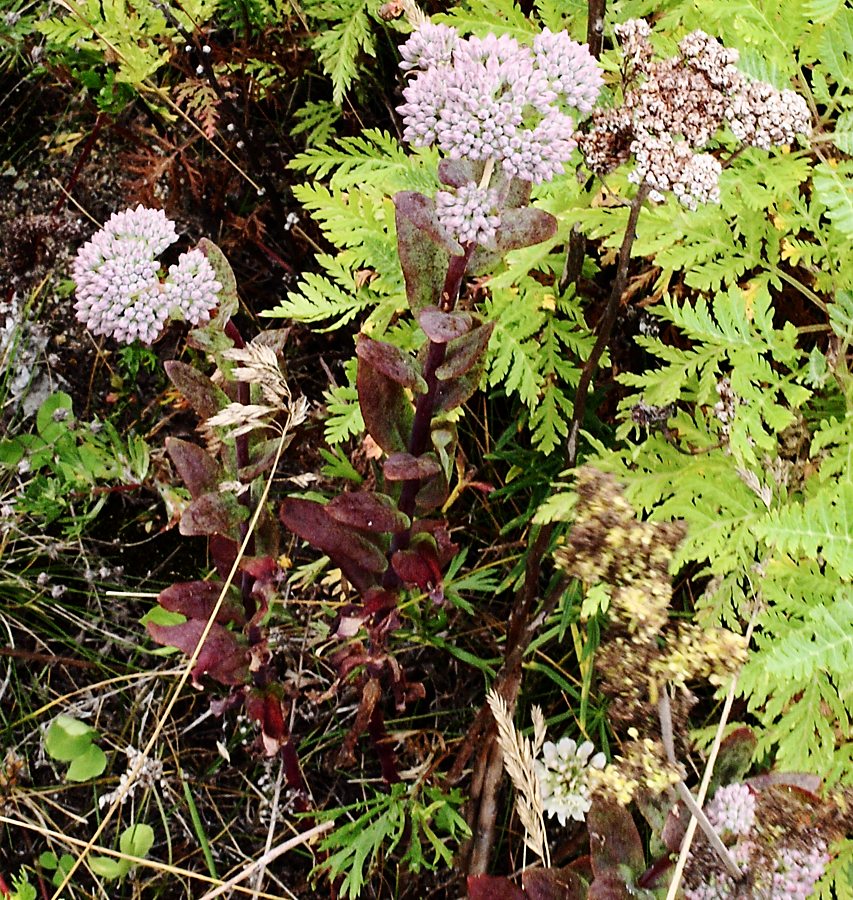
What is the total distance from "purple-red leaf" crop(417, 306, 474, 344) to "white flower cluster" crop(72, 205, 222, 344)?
1.13 ft

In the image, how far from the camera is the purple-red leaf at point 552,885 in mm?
1655

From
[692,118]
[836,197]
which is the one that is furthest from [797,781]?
[692,118]

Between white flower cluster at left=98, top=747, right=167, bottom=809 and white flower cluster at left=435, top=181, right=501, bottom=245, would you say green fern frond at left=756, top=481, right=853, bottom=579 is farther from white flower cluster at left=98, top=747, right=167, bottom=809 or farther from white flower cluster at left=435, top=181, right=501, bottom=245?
white flower cluster at left=98, top=747, right=167, bottom=809

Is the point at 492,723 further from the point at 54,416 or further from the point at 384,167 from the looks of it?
the point at 54,416

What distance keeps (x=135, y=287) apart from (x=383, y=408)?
472 millimetres

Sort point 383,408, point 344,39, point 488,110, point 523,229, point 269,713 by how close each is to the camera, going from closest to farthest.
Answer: point 488,110 → point 523,229 → point 383,408 → point 269,713 → point 344,39

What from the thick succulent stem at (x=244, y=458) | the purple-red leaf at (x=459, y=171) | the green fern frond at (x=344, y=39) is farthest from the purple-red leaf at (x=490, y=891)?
the green fern frond at (x=344, y=39)

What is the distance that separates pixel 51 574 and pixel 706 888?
1.95 m

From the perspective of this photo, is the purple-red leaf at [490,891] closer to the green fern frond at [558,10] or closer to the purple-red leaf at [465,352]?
the purple-red leaf at [465,352]

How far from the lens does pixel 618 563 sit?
54.3 inches

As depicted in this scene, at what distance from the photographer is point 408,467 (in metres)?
1.58

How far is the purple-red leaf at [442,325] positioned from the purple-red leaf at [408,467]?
0.26 m

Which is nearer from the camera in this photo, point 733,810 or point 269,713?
point 733,810

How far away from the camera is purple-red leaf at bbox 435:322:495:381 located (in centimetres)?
146
